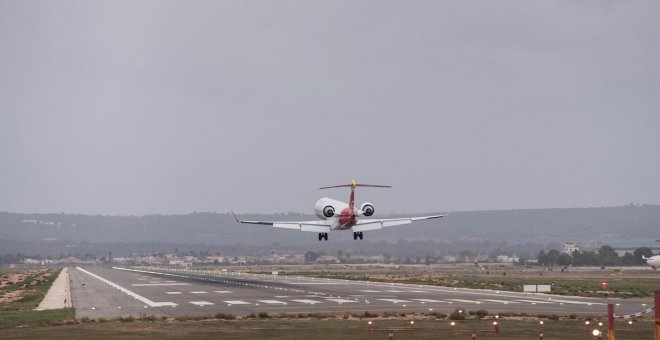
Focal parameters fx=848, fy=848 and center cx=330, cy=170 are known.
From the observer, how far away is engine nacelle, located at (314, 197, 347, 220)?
101000mm

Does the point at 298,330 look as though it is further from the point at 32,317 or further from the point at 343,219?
the point at 343,219

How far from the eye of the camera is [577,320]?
5975 cm

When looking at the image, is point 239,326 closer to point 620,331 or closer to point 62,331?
point 62,331

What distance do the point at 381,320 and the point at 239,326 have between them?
10313 millimetres

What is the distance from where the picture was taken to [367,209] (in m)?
99.2

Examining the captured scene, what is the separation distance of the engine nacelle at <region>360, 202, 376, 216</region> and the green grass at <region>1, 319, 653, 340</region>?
130ft

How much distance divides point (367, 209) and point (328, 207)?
5.33 m

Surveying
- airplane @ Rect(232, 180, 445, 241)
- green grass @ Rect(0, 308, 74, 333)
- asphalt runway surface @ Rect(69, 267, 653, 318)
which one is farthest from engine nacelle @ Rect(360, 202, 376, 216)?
green grass @ Rect(0, 308, 74, 333)

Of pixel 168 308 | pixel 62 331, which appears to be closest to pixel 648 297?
pixel 168 308

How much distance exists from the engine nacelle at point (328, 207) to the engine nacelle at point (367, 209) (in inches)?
130

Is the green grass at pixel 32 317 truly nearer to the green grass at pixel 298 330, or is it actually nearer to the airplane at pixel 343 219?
the green grass at pixel 298 330

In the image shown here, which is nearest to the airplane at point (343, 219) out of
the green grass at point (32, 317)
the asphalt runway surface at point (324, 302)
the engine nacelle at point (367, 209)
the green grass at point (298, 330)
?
the engine nacelle at point (367, 209)

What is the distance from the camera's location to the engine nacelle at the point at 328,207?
101 meters

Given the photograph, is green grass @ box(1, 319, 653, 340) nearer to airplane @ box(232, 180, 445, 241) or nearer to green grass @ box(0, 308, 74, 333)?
green grass @ box(0, 308, 74, 333)
